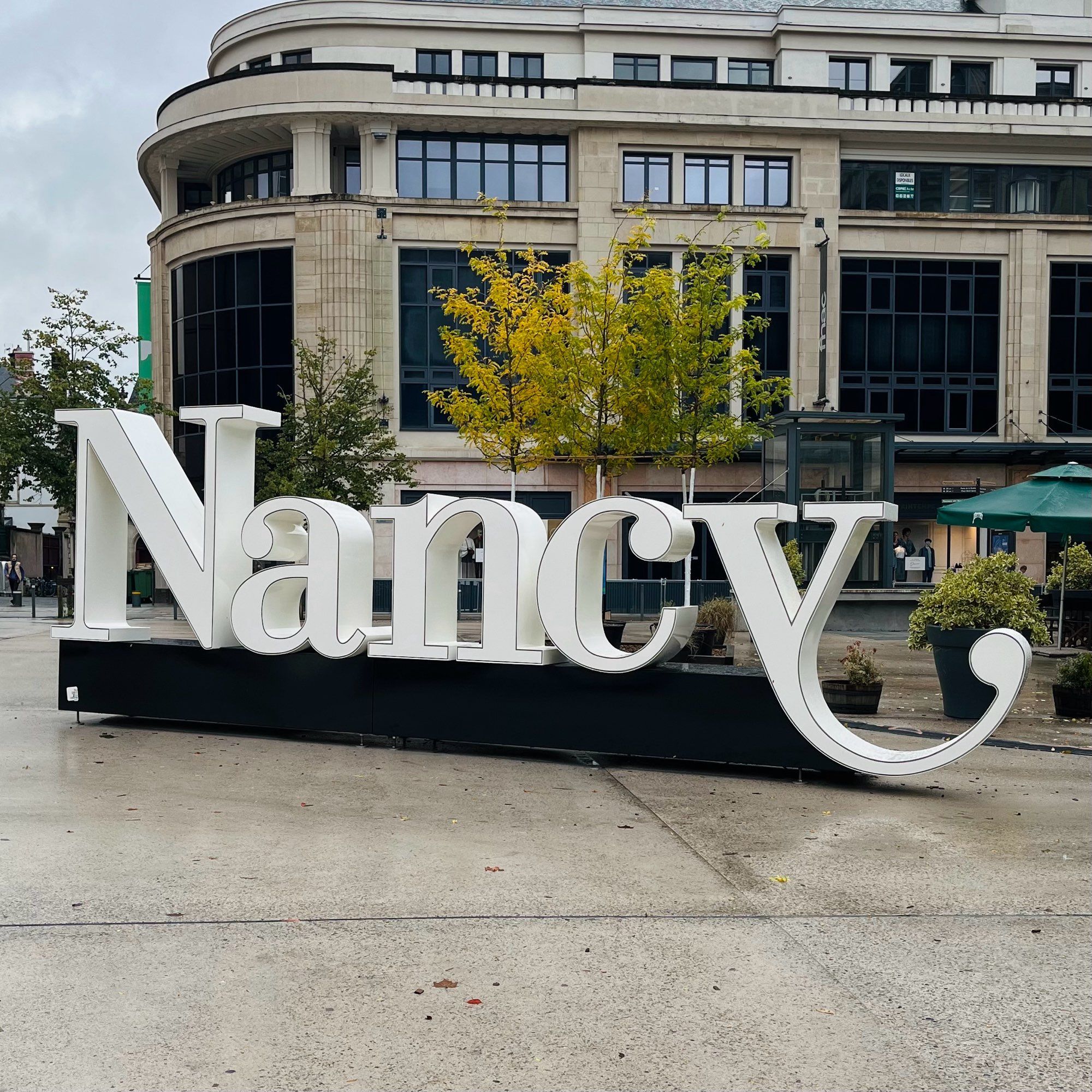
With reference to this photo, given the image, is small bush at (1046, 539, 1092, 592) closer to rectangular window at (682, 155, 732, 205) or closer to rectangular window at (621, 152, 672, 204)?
rectangular window at (682, 155, 732, 205)

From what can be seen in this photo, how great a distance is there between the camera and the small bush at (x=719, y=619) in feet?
60.1

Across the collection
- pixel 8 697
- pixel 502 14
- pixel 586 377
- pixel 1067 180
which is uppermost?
pixel 502 14

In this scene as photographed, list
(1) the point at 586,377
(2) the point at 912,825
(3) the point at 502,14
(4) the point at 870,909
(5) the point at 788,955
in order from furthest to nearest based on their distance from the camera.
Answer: (3) the point at 502,14 < (1) the point at 586,377 < (2) the point at 912,825 < (4) the point at 870,909 < (5) the point at 788,955

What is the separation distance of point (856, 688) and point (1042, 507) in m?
5.96

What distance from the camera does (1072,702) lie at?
43.9ft

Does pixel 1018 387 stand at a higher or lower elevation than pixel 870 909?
higher

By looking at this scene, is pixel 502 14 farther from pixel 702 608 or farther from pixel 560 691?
pixel 560 691

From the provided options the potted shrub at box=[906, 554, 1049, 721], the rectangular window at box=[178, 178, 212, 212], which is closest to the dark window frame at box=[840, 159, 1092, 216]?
the rectangular window at box=[178, 178, 212, 212]

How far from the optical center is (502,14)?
41.6 meters

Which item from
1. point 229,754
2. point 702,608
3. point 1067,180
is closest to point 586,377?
point 702,608

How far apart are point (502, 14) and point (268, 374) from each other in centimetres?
1441

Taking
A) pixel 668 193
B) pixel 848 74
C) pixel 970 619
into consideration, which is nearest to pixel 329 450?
pixel 668 193

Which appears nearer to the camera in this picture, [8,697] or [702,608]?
[8,697]

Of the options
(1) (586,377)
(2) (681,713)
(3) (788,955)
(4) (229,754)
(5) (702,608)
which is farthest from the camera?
(1) (586,377)
